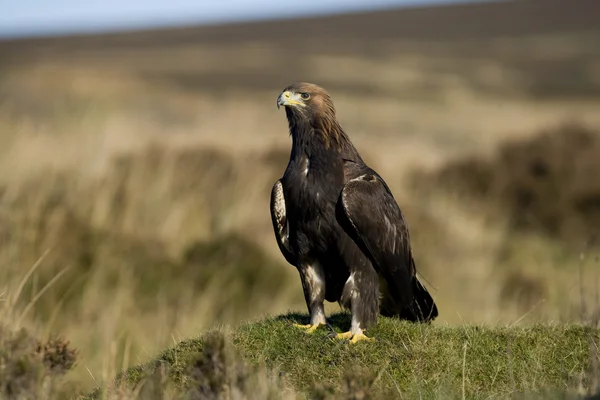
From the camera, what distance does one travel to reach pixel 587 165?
61.4 feet

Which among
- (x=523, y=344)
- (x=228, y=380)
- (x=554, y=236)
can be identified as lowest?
(x=554, y=236)

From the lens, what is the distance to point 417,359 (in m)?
6.54

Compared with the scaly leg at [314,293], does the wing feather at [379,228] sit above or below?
above

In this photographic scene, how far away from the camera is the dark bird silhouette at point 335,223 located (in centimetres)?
708

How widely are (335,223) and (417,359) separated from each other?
1175 mm

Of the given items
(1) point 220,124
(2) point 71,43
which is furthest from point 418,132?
(2) point 71,43

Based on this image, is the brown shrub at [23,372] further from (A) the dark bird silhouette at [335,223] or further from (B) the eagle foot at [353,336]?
(A) the dark bird silhouette at [335,223]

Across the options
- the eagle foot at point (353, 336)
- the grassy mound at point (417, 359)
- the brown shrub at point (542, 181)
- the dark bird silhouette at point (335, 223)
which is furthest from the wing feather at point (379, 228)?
the brown shrub at point (542, 181)

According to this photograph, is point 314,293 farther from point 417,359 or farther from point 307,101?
point 307,101

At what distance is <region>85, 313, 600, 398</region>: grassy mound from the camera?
6211mm

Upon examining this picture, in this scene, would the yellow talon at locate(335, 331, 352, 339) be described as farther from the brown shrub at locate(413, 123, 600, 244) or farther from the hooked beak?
the brown shrub at locate(413, 123, 600, 244)

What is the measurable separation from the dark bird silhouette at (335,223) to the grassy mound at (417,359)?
0.84 feet

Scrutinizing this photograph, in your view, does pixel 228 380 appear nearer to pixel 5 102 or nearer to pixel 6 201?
pixel 6 201

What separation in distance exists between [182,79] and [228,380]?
51.0m
